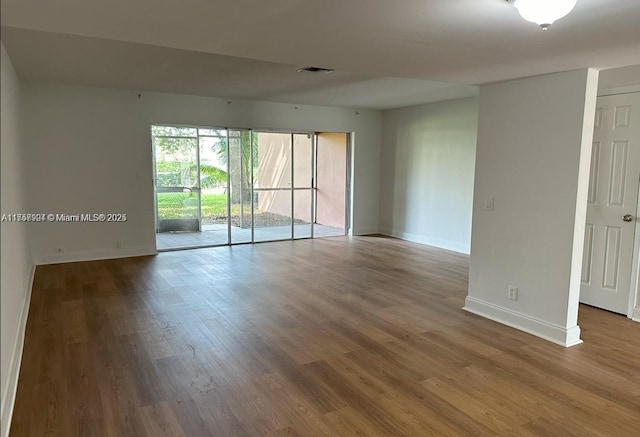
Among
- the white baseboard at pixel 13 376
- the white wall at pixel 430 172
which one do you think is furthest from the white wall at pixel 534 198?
the white baseboard at pixel 13 376

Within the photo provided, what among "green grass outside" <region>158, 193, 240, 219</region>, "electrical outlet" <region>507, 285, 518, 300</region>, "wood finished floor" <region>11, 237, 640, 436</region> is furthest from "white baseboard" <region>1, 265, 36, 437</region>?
"electrical outlet" <region>507, 285, 518, 300</region>

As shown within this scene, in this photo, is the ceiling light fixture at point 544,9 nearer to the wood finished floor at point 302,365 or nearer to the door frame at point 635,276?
the wood finished floor at point 302,365

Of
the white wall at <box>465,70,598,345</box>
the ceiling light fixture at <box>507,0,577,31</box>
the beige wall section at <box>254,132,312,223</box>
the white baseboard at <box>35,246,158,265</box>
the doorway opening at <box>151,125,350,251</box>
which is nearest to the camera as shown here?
the ceiling light fixture at <box>507,0,577,31</box>

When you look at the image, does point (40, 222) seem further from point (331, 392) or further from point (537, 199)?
point (537, 199)

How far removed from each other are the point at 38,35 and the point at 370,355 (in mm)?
3657

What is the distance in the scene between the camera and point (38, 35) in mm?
3436

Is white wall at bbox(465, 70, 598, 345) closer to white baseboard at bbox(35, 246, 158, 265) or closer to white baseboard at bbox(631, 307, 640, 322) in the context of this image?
white baseboard at bbox(631, 307, 640, 322)

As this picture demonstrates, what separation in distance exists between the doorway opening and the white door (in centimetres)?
478

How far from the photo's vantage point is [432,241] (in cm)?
754

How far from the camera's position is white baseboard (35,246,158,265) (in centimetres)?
588

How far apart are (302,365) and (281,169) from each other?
5.27 meters

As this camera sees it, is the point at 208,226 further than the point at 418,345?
Yes

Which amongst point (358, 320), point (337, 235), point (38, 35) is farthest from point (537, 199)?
point (337, 235)

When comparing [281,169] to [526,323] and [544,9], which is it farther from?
[544,9]
